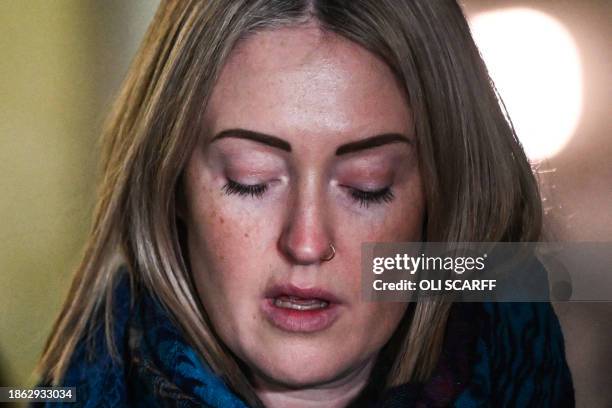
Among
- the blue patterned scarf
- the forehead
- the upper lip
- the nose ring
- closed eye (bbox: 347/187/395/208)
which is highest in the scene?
the forehead

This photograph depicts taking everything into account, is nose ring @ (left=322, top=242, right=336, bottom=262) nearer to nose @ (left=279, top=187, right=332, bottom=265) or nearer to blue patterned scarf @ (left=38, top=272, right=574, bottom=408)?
nose @ (left=279, top=187, right=332, bottom=265)

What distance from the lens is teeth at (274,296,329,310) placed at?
1.00m

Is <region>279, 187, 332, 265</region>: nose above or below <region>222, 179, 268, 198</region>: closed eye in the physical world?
below

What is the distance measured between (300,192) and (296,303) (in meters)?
0.13

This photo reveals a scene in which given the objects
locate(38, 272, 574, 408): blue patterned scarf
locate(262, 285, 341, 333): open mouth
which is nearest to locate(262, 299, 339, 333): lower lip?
locate(262, 285, 341, 333): open mouth

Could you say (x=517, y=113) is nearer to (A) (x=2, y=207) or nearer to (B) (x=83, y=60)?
(B) (x=83, y=60)

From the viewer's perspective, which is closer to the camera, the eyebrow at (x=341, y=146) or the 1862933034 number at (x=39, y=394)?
the eyebrow at (x=341, y=146)

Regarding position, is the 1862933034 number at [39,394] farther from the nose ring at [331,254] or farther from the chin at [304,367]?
the nose ring at [331,254]

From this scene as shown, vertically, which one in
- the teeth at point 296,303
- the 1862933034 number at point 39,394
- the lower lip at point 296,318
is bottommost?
the 1862933034 number at point 39,394

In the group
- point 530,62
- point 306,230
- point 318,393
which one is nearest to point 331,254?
point 306,230

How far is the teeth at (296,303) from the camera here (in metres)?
1.00

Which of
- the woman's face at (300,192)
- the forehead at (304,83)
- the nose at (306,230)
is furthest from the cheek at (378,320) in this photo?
the forehead at (304,83)

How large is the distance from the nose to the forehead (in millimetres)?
79

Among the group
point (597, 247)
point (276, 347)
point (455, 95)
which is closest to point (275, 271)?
point (276, 347)
